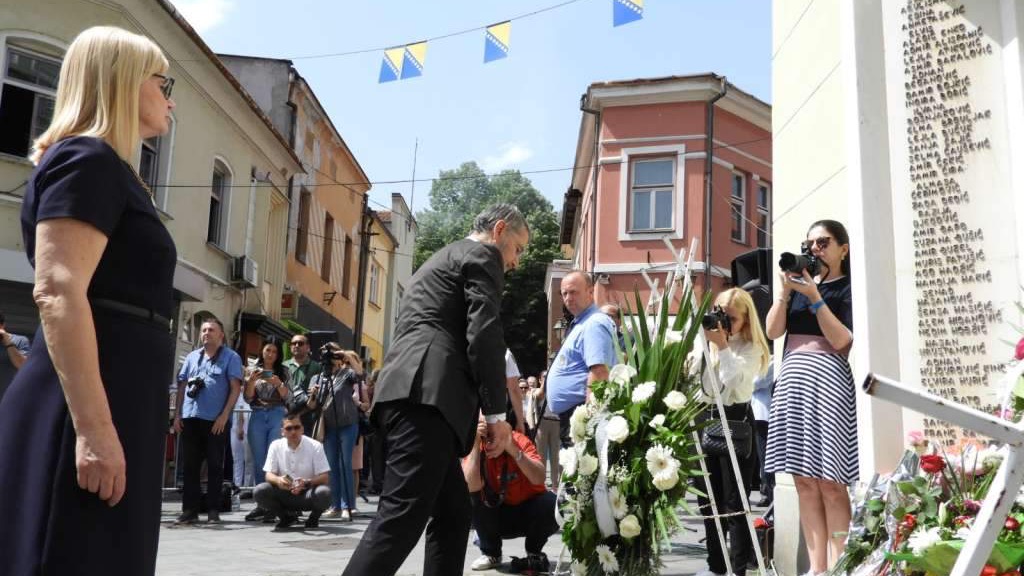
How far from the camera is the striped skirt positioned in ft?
14.9

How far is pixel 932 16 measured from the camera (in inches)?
191

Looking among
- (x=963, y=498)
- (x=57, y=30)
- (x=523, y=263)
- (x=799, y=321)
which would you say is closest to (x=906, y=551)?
(x=963, y=498)

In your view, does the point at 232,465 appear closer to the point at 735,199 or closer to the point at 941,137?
the point at 941,137

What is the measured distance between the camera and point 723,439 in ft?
18.5

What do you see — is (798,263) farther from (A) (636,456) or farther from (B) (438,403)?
(B) (438,403)

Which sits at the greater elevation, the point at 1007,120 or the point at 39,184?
the point at 1007,120

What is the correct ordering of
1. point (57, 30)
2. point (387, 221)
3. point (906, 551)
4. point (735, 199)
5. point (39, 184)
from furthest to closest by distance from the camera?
point (387, 221), point (735, 199), point (57, 30), point (906, 551), point (39, 184)

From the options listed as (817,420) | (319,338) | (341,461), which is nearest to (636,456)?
(817,420)

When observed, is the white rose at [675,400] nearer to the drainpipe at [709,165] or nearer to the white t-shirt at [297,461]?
the white t-shirt at [297,461]

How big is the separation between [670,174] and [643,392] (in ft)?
68.9

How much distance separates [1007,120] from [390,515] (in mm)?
3419

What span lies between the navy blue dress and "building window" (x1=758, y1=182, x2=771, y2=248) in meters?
24.4

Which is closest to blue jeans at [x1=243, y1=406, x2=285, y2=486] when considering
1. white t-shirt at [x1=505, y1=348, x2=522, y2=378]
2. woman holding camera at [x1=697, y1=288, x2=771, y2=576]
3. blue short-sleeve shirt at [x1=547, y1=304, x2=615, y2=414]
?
white t-shirt at [x1=505, y1=348, x2=522, y2=378]

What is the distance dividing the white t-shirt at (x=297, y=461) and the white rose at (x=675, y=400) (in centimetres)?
Result: 533
